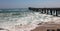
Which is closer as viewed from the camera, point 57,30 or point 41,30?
point 57,30

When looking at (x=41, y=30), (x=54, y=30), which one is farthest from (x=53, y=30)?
(x=41, y=30)

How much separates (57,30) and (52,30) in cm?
30

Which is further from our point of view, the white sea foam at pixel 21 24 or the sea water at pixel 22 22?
the sea water at pixel 22 22

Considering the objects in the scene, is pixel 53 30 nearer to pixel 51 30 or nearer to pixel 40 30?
pixel 51 30

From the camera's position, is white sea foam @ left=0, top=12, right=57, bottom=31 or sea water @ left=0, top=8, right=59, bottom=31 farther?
sea water @ left=0, top=8, right=59, bottom=31

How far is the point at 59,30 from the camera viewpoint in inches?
379

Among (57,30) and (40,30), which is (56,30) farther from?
(40,30)

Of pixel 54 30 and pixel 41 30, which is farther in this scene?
pixel 41 30

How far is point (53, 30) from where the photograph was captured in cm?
988

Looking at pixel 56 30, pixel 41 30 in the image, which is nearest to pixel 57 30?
pixel 56 30

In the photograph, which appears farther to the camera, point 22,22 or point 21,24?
point 22,22

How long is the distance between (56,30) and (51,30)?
0.99 ft

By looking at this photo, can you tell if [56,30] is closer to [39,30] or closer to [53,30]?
[53,30]

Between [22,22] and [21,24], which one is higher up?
[21,24]
